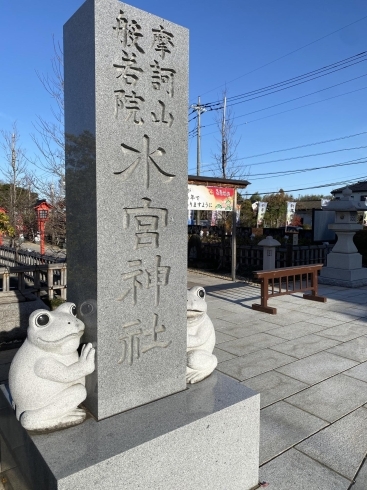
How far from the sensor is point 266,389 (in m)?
3.96

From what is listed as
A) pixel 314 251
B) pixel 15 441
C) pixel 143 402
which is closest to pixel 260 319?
pixel 143 402

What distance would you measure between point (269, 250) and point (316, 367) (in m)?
7.19

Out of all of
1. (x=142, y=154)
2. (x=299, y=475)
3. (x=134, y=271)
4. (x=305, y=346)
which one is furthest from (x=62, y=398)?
(x=305, y=346)

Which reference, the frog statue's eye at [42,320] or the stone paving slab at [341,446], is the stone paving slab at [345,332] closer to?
the stone paving slab at [341,446]

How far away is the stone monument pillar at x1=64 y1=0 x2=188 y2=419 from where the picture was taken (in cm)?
228

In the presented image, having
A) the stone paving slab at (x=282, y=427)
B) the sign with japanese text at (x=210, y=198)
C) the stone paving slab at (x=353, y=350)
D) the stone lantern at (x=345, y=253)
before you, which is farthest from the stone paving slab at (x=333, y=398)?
the stone lantern at (x=345, y=253)

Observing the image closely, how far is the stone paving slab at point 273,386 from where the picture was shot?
378 cm

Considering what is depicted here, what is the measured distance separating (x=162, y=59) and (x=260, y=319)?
535 cm

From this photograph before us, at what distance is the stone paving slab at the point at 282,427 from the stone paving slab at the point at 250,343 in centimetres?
151

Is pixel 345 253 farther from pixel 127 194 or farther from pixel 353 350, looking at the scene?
pixel 127 194

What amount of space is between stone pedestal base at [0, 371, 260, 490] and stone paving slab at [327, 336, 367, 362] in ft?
9.54

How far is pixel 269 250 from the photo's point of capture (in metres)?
11.6

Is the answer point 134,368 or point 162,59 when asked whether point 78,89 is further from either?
point 134,368

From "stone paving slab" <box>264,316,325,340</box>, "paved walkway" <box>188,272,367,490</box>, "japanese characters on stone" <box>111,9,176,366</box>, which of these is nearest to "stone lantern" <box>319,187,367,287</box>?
"paved walkway" <box>188,272,367,490</box>
